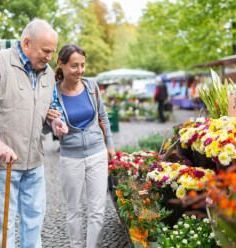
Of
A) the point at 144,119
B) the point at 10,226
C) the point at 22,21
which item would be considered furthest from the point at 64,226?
the point at 144,119

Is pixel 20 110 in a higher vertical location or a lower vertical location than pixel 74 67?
lower

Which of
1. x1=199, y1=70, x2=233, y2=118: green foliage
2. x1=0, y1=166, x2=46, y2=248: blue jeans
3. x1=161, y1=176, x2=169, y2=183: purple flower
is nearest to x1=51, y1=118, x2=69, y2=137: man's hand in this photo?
x1=0, y1=166, x2=46, y2=248: blue jeans

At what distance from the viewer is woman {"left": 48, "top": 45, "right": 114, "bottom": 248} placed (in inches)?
155

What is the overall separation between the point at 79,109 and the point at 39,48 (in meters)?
0.81

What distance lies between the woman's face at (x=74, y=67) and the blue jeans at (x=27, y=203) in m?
0.78

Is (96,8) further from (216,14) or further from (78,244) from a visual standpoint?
(78,244)

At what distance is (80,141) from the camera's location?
4016 millimetres

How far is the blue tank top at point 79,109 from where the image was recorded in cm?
397

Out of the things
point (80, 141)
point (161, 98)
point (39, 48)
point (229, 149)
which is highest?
point (39, 48)

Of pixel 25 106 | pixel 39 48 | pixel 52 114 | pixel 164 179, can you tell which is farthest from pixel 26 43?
pixel 164 179

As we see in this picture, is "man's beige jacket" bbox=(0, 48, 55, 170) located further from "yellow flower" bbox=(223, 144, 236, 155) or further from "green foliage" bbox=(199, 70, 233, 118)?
"green foliage" bbox=(199, 70, 233, 118)

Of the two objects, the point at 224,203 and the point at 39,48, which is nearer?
the point at 224,203

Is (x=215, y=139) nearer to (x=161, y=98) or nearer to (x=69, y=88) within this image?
(x=69, y=88)

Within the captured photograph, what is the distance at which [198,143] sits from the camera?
12.1ft
